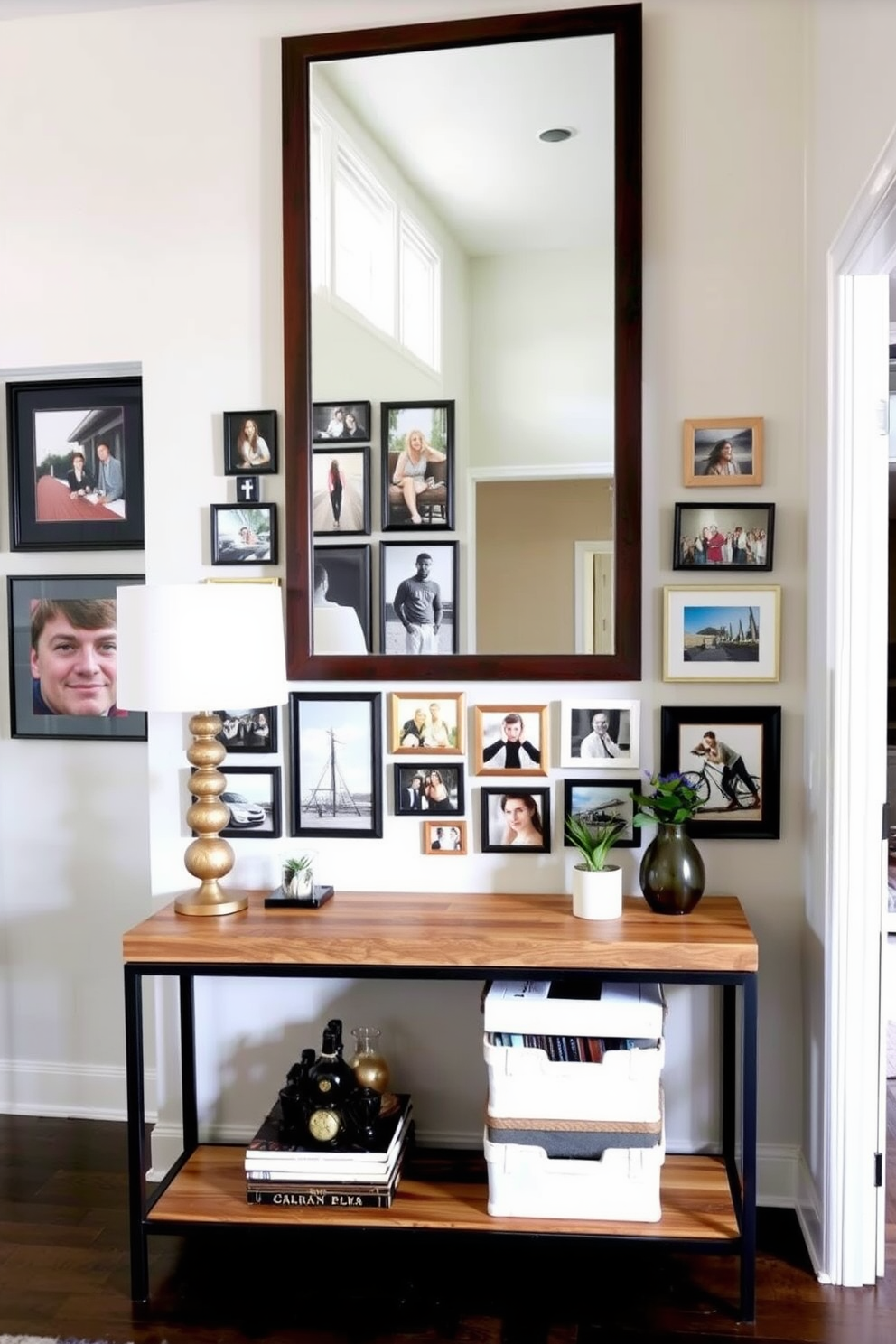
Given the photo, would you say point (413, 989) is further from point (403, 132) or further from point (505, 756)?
point (403, 132)

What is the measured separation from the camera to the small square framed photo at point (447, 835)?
2453 mm

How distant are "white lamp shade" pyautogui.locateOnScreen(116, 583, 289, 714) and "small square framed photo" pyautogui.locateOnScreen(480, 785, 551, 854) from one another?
0.61 meters

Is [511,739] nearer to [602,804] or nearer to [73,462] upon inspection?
[602,804]

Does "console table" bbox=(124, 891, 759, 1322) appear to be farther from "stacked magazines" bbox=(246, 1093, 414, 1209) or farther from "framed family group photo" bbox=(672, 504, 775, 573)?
"framed family group photo" bbox=(672, 504, 775, 573)

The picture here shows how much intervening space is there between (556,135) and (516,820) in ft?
5.08

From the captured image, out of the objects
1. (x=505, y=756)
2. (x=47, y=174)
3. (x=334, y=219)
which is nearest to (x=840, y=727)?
(x=505, y=756)

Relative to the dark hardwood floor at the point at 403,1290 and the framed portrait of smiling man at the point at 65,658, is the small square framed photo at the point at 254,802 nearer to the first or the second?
the framed portrait of smiling man at the point at 65,658

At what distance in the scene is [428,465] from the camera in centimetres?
242

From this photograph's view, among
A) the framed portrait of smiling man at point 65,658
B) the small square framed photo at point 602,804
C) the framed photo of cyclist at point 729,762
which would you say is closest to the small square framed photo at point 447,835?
the small square framed photo at point 602,804

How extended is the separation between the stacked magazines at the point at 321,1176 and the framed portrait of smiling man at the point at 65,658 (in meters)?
1.18

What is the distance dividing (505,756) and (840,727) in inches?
28.8

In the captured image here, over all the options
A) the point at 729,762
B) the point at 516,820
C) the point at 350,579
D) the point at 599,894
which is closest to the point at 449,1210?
the point at 599,894

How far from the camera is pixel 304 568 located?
246cm

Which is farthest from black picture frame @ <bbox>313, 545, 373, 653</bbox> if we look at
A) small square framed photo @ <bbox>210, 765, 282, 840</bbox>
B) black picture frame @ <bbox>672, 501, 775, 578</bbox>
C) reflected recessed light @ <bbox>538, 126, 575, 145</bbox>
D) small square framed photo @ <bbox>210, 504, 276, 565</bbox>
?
reflected recessed light @ <bbox>538, 126, 575, 145</bbox>
